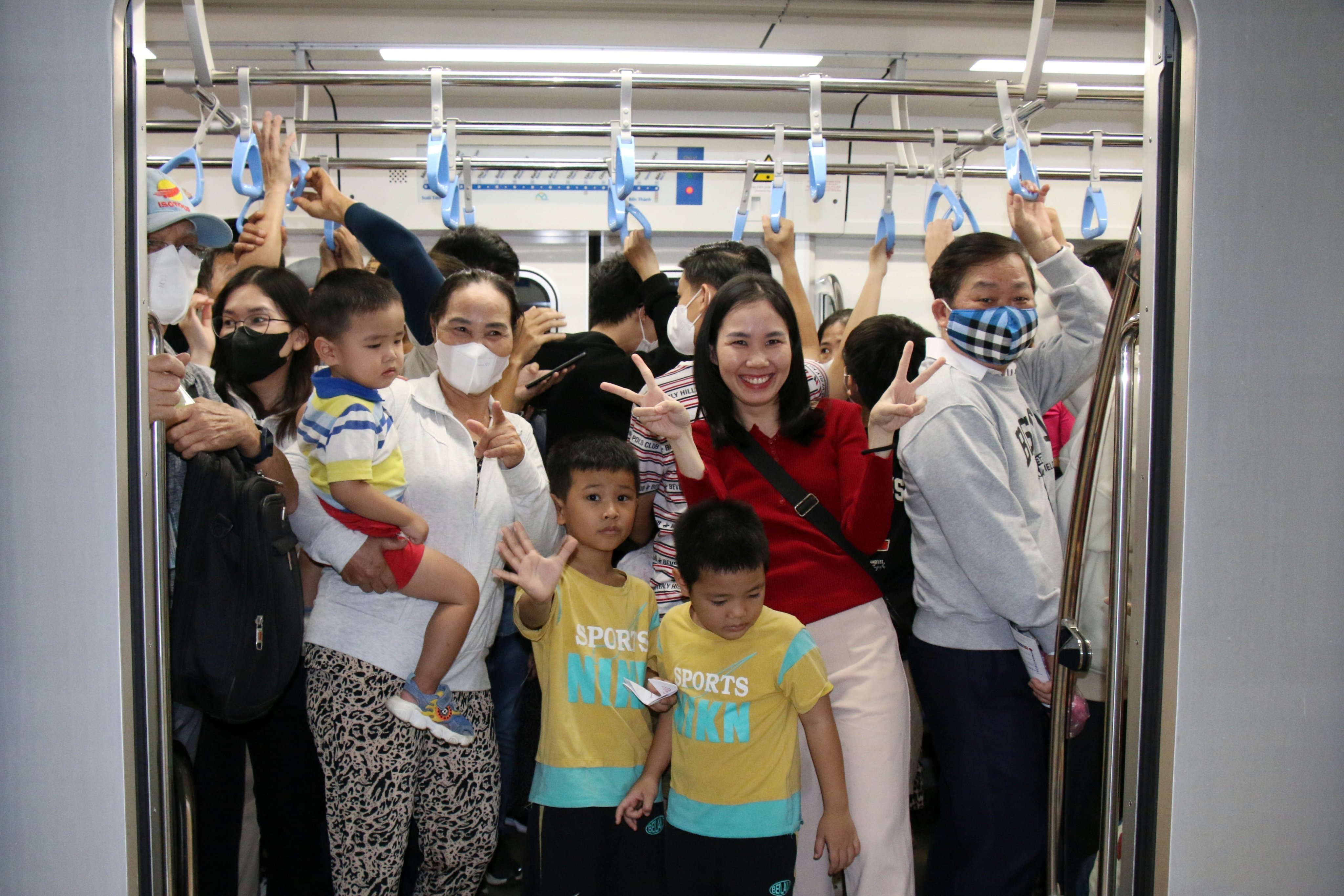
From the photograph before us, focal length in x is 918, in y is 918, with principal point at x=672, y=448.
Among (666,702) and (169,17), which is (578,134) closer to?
(666,702)

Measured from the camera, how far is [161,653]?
1.43 meters

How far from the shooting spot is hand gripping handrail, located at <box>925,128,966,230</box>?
2.95 meters

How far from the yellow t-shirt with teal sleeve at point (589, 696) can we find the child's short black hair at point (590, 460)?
0.23m

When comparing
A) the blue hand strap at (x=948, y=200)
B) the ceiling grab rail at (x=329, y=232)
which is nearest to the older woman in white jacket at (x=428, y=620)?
the ceiling grab rail at (x=329, y=232)

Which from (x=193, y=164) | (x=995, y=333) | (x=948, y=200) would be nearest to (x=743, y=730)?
(x=995, y=333)

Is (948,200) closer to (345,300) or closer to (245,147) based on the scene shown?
(345,300)

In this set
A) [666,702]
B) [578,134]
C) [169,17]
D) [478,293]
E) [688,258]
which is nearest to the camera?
[666,702]

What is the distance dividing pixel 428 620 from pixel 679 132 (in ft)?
5.91

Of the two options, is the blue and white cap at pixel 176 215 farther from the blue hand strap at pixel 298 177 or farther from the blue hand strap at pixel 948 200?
the blue hand strap at pixel 948 200

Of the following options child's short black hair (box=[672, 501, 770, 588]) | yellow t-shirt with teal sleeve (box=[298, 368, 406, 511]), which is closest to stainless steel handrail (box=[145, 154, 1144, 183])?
yellow t-shirt with teal sleeve (box=[298, 368, 406, 511])

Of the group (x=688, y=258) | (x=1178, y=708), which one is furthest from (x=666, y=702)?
(x=688, y=258)

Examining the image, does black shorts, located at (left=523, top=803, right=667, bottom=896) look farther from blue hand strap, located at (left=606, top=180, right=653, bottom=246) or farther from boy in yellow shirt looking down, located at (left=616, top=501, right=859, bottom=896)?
blue hand strap, located at (left=606, top=180, right=653, bottom=246)

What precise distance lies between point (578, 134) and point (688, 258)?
70 centimetres

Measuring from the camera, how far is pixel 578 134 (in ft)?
10.0
